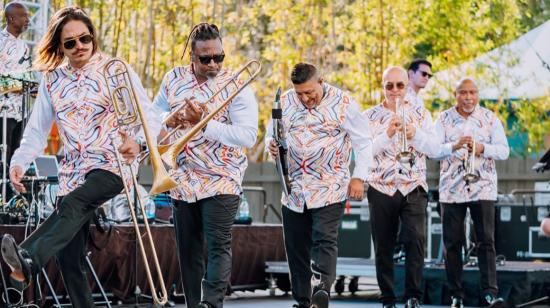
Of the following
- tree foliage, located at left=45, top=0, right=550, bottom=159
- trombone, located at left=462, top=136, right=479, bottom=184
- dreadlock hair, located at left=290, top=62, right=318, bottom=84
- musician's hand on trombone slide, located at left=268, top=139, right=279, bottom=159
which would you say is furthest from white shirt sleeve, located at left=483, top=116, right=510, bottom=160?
tree foliage, located at left=45, top=0, right=550, bottom=159

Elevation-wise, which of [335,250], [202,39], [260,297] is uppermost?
Answer: [202,39]

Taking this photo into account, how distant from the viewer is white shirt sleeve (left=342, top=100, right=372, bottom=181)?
9562mm

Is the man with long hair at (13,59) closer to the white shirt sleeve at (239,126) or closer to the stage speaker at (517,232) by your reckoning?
the white shirt sleeve at (239,126)

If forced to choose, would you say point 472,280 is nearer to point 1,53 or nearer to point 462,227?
point 462,227

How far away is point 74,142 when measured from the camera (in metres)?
7.90

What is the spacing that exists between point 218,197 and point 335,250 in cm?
132

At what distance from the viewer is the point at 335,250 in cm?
937

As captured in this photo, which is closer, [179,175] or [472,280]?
[179,175]

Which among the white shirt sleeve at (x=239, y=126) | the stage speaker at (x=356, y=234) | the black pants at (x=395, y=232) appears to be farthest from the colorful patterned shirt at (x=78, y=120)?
the stage speaker at (x=356, y=234)

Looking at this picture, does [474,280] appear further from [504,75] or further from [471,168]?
[504,75]

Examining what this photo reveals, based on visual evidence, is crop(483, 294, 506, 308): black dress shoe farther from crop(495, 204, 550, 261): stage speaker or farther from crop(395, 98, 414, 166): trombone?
crop(495, 204, 550, 261): stage speaker

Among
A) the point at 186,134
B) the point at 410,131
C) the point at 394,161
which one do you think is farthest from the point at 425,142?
the point at 186,134

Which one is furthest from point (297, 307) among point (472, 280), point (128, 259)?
point (472, 280)

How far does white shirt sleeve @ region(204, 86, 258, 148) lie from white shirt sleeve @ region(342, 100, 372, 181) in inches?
44.3
